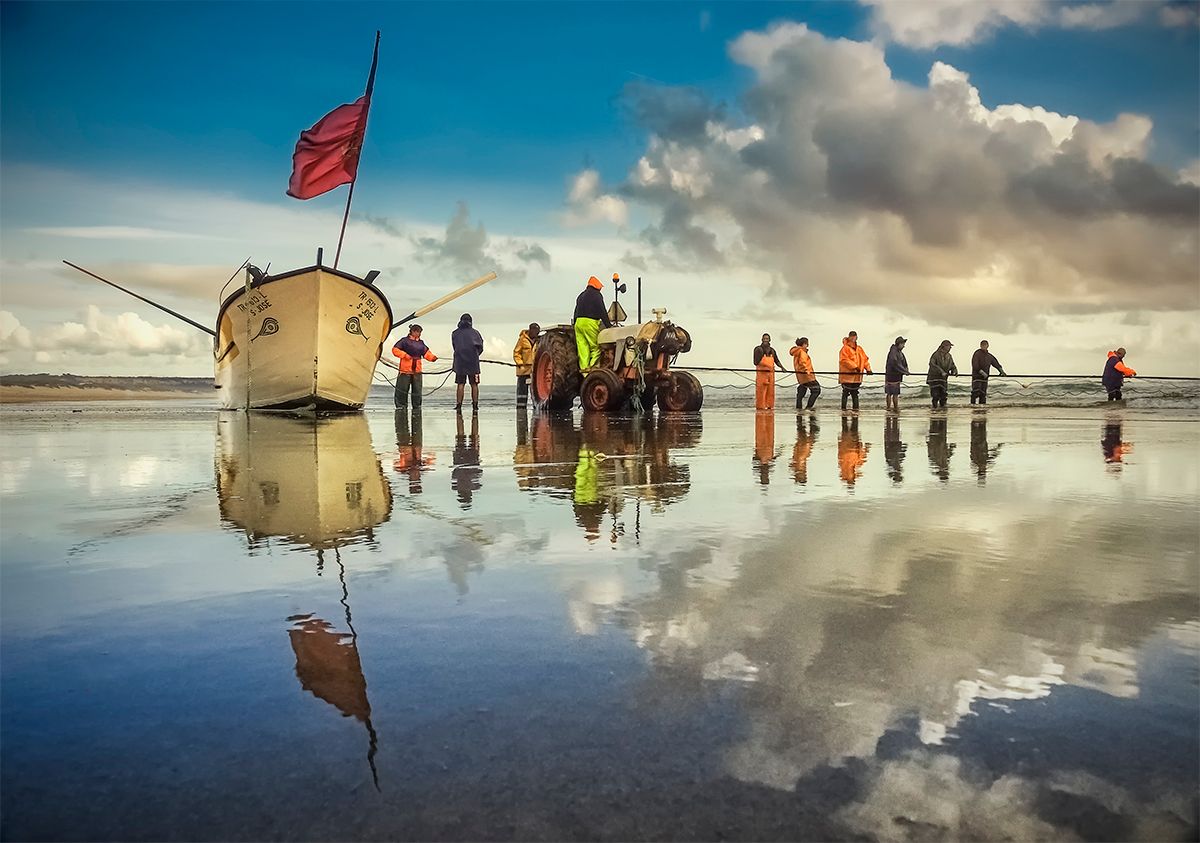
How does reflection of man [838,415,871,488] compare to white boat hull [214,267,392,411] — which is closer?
reflection of man [838,415,871,488]

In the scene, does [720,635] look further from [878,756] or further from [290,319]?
[290,319]

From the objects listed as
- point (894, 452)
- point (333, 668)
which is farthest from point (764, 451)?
point (333, 668)

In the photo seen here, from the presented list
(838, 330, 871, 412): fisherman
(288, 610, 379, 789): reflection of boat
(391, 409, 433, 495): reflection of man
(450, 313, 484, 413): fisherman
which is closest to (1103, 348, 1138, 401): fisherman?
(838, 330, 871, 412): fisherman

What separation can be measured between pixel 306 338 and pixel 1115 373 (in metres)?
21.3

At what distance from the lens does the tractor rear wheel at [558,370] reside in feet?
58.0

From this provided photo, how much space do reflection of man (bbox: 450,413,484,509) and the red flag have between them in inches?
326

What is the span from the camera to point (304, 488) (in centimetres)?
596

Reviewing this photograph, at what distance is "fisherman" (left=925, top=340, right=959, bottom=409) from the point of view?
2289cm

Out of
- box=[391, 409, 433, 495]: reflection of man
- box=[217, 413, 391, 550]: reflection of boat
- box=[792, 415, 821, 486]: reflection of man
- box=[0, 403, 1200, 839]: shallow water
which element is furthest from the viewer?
box=[792, 415, 821, 486]: reflection of man

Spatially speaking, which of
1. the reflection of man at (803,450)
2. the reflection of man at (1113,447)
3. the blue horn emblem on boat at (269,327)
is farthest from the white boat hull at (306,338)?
the reflection of man at (1113,447)

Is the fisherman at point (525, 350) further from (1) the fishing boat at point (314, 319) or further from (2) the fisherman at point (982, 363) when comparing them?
(2) the fisherman at point (982, 363)

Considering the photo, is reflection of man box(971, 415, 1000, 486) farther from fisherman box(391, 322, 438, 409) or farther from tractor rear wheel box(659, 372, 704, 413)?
fisherman box(391, 322, 438, 409)

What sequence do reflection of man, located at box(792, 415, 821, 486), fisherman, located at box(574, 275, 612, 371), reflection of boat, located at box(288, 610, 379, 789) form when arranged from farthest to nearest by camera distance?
1. fisherman, located at box(574, 275, 612, 371)
2. reflection of man, located at box(792, 415, 821, 486)
3. reflection of boat, located at box(288, 610, 379, 789)

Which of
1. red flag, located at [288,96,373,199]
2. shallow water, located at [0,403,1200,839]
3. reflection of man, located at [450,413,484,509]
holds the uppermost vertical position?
red flag, located at [288,96,373,199]
